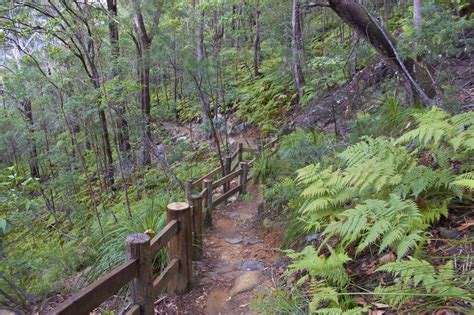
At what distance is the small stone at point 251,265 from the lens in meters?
4.85

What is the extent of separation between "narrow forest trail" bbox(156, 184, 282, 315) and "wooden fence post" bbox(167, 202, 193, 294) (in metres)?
0.16

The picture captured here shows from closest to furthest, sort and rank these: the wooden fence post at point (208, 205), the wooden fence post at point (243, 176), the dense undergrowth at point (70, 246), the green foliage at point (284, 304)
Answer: the green foliage at point (284, 304) → the dense undergrowth at point (70, 246) → the wooden fence post at point (208, 205) → the wooden fence post at point (243, 176)

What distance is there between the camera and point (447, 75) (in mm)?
5156

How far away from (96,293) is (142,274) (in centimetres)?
64

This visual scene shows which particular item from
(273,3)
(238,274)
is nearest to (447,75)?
(238,274)

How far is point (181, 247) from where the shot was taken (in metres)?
4.17

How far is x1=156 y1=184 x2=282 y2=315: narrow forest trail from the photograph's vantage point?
13.3 ft

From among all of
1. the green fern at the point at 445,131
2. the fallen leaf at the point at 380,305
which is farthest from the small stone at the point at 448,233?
the fallen leaf at the point at 380,305

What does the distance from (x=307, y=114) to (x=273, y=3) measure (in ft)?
20.3

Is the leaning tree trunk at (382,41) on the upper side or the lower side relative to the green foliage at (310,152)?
upper

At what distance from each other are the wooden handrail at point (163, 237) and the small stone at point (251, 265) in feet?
4.68

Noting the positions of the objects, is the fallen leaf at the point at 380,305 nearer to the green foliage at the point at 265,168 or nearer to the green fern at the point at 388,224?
the green fern at the point at 388,224

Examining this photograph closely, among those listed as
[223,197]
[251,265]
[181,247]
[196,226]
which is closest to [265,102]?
[223,197]

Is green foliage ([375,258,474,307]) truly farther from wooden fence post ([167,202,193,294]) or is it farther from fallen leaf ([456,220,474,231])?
wooden fence post ([167,202,193,294])
